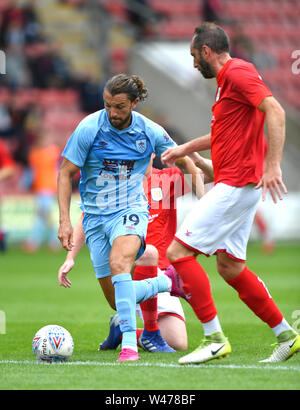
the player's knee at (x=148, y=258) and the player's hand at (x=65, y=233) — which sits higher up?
the player's hand at (x=65, y=233)

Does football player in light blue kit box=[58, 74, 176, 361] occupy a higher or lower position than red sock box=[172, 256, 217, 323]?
higher

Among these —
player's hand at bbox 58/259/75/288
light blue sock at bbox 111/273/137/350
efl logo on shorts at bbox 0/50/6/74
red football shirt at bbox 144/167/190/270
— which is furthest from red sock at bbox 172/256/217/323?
efl logo on shorts at bbox 0/50/6/74

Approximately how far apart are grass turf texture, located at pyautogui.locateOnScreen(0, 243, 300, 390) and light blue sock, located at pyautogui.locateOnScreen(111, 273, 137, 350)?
24cm

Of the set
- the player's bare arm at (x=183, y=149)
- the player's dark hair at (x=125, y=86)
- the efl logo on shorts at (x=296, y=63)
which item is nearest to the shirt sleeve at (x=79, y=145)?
the player's dark hair at (x=125, y=86)

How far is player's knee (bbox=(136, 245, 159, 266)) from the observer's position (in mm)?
6523

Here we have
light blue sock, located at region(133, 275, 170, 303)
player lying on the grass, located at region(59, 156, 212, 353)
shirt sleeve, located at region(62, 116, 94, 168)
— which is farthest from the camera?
player lying on the grass, located at region(59, 156, 212, 353)

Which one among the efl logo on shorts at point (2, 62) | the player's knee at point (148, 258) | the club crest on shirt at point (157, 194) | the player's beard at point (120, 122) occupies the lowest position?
the player's knee at point (148, 258)

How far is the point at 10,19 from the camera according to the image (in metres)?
20.6

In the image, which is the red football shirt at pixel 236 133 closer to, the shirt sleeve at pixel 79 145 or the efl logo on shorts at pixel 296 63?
the shirt sleeve at pixel 79 145

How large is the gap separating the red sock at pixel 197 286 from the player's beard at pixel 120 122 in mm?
1140

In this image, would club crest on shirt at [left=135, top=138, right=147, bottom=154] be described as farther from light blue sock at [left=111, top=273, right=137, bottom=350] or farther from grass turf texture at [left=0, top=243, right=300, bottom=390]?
grass turf texture at [left=0, top=243, right=300, bottom=390]

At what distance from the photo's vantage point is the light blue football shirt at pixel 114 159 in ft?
19.5

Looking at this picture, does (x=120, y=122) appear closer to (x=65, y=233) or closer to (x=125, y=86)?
(x=125, y=86)
